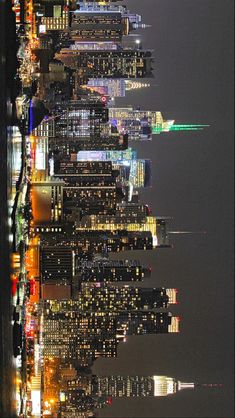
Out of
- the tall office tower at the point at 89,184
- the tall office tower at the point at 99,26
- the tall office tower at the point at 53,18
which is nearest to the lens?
the tall office tower at the point at 53,18

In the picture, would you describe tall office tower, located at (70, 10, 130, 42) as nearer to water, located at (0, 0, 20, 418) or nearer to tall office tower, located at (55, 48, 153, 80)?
tall office tower, located at (55, 48, 153, 80)

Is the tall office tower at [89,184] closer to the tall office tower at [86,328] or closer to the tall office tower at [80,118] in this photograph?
the tall office tower at [80,118]

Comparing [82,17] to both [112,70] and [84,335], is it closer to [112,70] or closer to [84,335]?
[112,70]

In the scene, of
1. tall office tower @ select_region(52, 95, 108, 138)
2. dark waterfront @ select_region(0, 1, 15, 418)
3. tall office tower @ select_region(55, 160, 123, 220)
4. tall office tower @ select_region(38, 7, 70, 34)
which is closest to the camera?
dark waterfront @ select_region(0, 1, 15, 418)

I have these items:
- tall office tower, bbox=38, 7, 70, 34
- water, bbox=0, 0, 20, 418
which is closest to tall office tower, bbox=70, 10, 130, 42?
tall office tower, bbox=38, 7, 70, 34

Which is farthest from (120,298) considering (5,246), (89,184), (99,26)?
(5,246)

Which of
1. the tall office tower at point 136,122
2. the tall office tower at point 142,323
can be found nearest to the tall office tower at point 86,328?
the tall office tower at point 142,323

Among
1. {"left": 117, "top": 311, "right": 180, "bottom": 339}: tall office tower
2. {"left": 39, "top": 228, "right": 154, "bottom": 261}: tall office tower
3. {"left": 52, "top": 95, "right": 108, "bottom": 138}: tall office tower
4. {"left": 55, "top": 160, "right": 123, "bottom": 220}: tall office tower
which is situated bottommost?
{"left": 117, "top": 311, "right": 180, "bottom": 339}: tall office tower
